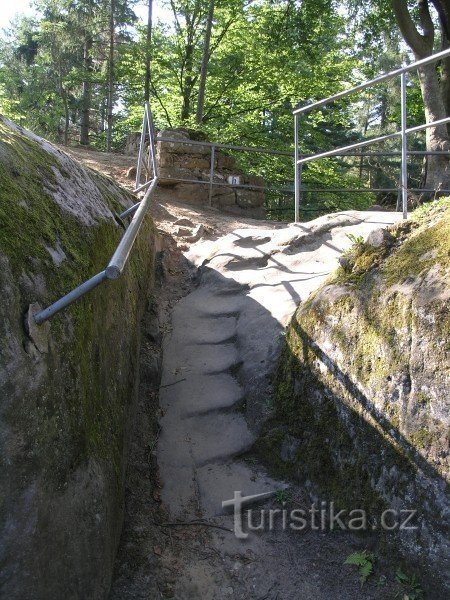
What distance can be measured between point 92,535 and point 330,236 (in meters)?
4.57

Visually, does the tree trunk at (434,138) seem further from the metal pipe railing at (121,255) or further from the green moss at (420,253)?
the metal pipe railing at (121,255)

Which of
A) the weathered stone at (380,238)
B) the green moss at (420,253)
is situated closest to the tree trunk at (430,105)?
the weathered stone at (380,238)

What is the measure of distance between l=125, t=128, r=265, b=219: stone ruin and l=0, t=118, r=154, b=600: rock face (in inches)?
269

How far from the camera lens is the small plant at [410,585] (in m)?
2.56

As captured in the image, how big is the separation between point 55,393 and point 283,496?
182cm

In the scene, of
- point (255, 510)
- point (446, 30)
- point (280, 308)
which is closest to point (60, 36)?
point (446, 30)

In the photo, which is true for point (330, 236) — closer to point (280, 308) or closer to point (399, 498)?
point (280, 308)

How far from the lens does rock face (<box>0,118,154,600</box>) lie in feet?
6.37

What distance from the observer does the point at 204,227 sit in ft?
26.3

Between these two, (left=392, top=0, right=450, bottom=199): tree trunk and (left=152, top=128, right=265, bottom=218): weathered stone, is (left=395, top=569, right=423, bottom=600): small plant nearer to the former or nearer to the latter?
(left=392, top=0, right=450, bottom=199): tree trunk

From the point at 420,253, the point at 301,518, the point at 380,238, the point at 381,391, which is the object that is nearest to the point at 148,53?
the point at 380,238

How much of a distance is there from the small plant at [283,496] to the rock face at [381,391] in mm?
139

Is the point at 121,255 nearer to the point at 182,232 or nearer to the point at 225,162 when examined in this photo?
the point at 182,232

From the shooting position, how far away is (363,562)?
9.29 feet
